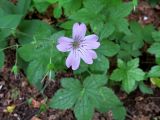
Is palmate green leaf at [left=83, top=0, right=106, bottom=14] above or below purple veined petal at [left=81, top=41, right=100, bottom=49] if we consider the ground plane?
above

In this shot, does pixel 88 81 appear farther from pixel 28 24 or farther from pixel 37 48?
pixel 28 24

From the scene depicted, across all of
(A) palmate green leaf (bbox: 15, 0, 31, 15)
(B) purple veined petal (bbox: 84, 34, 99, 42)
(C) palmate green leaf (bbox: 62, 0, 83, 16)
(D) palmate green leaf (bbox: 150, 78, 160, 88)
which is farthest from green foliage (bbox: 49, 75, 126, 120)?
(A) palmate green leaf (bbox: 15, 0, 31, 15)

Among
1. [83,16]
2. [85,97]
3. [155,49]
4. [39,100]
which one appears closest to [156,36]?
[155,49]

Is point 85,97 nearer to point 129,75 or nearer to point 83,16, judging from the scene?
point 129,75

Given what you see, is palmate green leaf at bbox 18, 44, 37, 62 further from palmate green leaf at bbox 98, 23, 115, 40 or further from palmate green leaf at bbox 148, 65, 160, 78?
palmate green leaf at bbox 148, 65, 160, 78

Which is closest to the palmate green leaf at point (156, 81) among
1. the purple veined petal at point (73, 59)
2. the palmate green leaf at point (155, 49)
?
the palmate green leaf at point (155, 49)
